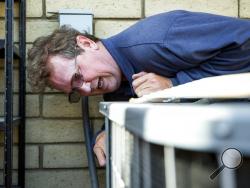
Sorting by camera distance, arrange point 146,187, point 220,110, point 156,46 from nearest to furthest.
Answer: point 220,110 → point 146,187 → point 156,46

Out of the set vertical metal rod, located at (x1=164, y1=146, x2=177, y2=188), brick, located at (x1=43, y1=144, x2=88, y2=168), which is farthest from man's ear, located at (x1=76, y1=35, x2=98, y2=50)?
vertical metal rod, located at (x1=164, y1=146, x2=177, y2=188)

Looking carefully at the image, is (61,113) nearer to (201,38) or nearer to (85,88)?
(85,88)

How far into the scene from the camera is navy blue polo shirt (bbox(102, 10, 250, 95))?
53.2 inches

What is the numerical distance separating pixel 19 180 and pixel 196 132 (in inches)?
61.3

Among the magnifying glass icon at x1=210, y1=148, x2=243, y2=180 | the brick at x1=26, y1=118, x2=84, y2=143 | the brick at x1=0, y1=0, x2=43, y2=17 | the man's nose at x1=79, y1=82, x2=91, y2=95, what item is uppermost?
the brick at x1=0, y1=0, x2=43, y2=17

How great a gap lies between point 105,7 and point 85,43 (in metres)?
0.29

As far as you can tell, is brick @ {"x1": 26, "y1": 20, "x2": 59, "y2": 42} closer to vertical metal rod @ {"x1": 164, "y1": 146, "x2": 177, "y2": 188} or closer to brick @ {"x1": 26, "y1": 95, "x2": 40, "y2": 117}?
brick @ {"x1": 26, "y1": 95, "x2": 40, "y2": 117}

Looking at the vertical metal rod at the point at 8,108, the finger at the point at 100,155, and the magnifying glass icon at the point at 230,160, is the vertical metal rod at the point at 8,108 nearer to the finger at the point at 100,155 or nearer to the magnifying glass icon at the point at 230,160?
the finger at the point at 100,155

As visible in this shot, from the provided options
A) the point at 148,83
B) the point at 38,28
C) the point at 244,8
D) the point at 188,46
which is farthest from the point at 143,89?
the point at 244,8

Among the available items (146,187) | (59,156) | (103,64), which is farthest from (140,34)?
(146,187)

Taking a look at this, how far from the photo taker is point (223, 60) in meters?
1.42

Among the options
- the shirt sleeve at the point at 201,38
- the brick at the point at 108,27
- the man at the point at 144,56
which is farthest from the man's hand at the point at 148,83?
the brick at the point at 108,27

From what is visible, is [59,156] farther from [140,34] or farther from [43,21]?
[140,34]

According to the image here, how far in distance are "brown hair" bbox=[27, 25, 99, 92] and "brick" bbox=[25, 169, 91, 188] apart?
406mm
